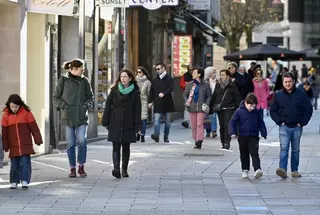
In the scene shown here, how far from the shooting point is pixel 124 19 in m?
26.3

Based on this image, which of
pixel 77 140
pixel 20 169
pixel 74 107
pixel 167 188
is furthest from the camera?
pixel 77 140

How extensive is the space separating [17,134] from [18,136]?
3 centimetres

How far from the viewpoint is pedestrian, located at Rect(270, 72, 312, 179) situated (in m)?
14.7

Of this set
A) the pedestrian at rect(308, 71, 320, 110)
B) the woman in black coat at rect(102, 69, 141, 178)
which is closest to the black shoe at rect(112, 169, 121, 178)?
the woman in black coat at rect(102, 69, 141, 178)

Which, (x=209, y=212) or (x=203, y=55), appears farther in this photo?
(x=203, y=55)

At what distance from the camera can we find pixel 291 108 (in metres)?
14.7

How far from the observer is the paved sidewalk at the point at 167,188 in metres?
11.4

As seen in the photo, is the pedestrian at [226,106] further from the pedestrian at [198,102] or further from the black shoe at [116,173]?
the black shoe at [116,173]

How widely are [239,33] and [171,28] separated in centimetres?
2605

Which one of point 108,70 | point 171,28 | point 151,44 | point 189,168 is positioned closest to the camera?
point 189,168

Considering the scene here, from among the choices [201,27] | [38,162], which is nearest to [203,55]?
[201,27]

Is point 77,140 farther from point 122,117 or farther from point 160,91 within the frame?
point 160,91

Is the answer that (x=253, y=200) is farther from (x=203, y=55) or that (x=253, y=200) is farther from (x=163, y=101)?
(x=203, y=55)

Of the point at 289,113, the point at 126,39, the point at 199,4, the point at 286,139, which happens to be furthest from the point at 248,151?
the point at 199,4
